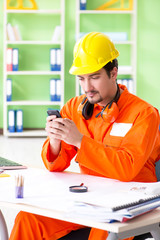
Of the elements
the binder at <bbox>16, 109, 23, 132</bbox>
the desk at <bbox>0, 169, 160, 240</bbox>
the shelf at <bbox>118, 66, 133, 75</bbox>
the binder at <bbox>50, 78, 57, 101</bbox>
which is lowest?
the binder at <bbox>16, 109, 23, 132</bbox>

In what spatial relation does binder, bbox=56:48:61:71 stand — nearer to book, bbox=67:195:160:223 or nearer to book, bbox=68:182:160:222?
book, bbox=68:182:160:222

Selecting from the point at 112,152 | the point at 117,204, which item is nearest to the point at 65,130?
the point at 112,152

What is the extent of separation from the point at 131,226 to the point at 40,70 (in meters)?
6.50

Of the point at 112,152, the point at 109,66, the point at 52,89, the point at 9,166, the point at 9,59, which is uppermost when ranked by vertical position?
the point at 109,66

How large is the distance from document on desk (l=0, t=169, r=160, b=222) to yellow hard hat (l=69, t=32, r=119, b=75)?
468 mm

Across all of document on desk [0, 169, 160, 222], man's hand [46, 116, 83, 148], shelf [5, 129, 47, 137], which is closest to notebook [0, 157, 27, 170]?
document on desk [0, 169, 160, 222]

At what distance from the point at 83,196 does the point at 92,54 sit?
712 millimetres

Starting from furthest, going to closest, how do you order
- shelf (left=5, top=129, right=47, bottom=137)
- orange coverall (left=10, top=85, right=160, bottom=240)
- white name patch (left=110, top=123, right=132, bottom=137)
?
shelf (left=5, top=129, right=47, bottom=137) < white name patch (left=110, top=123, right=132, bottom=137) < orange coverall (left=10, top=85, right=160, bottom=240)

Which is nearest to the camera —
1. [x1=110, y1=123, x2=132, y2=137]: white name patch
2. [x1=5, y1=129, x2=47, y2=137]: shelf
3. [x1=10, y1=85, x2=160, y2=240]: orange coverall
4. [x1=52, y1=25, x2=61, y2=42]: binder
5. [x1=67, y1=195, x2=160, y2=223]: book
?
[x1=67, y1=195, x2=160, y2=223]: book

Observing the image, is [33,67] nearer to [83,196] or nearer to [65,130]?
[65,130]

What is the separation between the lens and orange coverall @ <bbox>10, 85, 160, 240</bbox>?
1696 mm

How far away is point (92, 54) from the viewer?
195 centimetres

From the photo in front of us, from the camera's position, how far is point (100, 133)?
2.01 meters

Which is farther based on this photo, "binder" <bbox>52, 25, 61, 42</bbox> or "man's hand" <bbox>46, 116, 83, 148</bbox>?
"binder" <bbox>52, 25, 61, 42</bbox>
